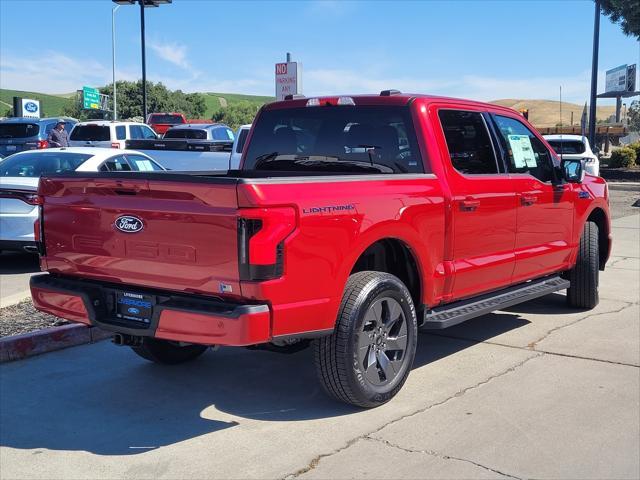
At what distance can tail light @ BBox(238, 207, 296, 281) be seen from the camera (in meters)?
3.89

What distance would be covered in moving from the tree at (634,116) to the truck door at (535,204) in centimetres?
7697

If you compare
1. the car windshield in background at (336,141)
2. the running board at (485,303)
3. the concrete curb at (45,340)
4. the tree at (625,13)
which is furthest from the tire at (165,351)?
the tree at (625,13)

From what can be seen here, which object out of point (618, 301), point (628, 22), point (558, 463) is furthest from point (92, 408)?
point (628, 22)

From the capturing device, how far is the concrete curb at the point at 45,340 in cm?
598

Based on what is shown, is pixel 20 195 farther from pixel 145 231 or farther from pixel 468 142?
pixel 468 142

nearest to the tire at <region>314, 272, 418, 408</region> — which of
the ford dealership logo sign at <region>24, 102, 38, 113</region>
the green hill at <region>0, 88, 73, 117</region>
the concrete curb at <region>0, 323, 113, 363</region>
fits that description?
the concrete curb at <region>0, 323, 113, 363</region>

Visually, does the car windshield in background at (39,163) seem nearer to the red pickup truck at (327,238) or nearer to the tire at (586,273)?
the red pickup truck at (327,238)

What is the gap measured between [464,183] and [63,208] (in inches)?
112

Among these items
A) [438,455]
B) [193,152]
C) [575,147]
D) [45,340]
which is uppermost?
[575,147]

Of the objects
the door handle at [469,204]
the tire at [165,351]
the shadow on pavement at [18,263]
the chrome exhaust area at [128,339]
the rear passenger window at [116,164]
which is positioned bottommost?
the tire at [165,351]

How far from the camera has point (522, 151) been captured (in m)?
6.40

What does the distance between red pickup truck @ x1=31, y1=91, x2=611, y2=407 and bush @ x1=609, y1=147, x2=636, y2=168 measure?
2605 centimetres

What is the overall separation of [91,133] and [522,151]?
703 inches

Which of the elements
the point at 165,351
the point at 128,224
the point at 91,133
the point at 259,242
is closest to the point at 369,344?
the point at 259,242
